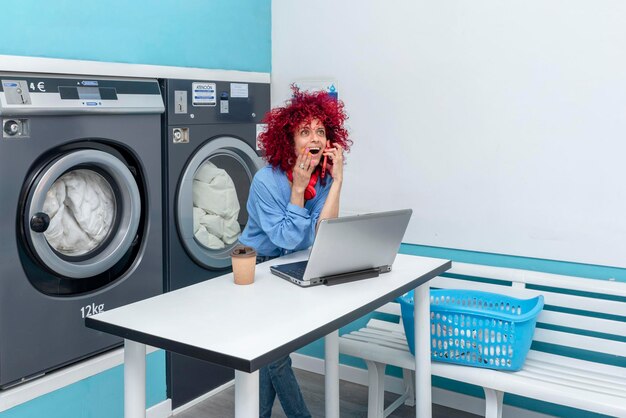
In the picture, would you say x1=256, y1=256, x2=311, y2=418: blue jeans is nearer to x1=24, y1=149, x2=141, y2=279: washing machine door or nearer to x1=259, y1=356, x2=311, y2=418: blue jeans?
x1=259, y1=356, x2=311, y2=418: blue jeans

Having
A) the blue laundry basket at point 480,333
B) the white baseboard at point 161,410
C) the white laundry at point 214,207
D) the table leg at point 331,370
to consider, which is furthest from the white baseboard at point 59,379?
the blue laundry basket at point 480,333

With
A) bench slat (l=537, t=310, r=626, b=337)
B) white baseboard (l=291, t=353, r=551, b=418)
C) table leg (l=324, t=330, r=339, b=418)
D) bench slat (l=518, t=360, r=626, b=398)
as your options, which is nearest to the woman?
table leg (l=324, t=330, r=339, b=418)

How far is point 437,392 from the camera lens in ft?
10.6

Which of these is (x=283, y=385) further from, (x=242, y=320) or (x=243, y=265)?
(x=242, y=320)

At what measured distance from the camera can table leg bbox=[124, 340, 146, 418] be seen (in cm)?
182

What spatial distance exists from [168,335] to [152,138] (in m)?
1.38

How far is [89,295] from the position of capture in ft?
8.51

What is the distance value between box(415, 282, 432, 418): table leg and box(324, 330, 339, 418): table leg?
1.05 ft

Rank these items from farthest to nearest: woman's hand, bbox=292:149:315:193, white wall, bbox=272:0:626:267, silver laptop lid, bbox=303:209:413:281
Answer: white wall, bbox=272:0:626:267 → woman's hand, bbox=292:149:315:193 → silver laptop lid, bbox=303:209:413:281

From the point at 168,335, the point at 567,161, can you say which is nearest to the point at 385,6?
the point at 567,161

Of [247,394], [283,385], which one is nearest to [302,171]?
[283,385]

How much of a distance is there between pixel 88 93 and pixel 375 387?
169 centimetres

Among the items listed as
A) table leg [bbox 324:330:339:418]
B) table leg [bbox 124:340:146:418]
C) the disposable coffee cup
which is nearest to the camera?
table leg [bbox 124:340:146:418]

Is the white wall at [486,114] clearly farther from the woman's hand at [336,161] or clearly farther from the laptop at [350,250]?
the laptop at [350,250]
